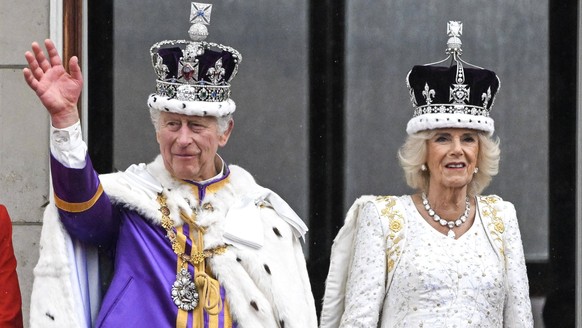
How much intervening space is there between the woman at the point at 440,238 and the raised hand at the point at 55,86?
1602mm

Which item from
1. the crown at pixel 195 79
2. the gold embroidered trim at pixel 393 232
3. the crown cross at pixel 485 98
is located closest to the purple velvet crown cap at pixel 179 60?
the crown at pixel 195 79

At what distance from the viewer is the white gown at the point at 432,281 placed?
272 inches

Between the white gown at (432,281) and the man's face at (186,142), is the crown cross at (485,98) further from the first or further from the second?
the man's face at (186,142)

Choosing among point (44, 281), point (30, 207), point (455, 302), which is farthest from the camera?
point (30, 207)

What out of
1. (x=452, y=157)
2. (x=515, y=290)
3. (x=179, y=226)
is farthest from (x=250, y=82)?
(x=179, y=226)

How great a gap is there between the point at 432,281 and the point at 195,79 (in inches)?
52.8

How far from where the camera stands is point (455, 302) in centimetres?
690

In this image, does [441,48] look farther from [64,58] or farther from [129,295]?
[129,295]

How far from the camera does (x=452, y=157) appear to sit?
7074 mm

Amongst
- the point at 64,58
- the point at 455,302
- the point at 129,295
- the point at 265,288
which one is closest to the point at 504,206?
the point at 455,302

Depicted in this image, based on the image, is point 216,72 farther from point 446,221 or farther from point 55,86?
point 446,221

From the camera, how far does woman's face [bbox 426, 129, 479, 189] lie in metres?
7.07

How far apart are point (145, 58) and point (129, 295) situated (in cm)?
263

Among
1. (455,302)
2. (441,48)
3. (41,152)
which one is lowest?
(455,302)
